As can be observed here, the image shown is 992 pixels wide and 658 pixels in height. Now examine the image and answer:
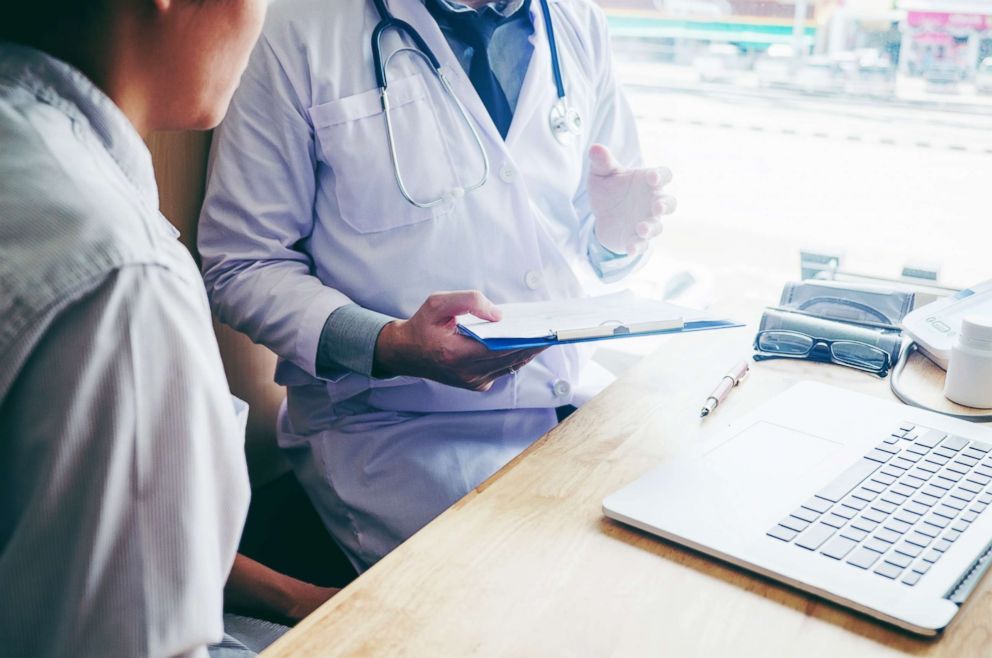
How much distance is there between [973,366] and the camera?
1.06m

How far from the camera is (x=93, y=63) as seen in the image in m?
0.60

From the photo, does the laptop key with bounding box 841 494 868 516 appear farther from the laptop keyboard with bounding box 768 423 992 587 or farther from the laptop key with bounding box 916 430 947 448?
the laptop key with bounding box 916 430 947 448

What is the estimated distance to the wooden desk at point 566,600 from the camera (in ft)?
2.17

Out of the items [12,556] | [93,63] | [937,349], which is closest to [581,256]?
[937,349]

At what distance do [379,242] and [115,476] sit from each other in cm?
75

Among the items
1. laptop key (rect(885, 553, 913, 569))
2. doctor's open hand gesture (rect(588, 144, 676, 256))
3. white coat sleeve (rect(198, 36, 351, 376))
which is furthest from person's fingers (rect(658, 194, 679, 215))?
laptop key (rect(885, 553, 913, 569))

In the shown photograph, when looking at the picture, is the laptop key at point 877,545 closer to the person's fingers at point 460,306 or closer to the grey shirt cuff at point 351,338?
the person's fingers at point 460,306

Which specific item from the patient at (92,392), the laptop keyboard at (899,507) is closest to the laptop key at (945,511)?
the laptop keyboard at (899,507)

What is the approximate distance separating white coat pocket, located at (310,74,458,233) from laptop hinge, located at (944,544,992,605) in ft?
2.50

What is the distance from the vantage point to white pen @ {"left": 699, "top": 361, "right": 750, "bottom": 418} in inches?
40.9

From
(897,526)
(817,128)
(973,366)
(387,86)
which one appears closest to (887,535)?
(897,526)

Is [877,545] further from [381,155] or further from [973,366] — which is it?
[381,155]

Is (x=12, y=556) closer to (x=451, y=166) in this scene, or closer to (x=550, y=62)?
(x=451, y=166)

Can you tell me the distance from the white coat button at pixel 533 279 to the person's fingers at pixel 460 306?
24cm
